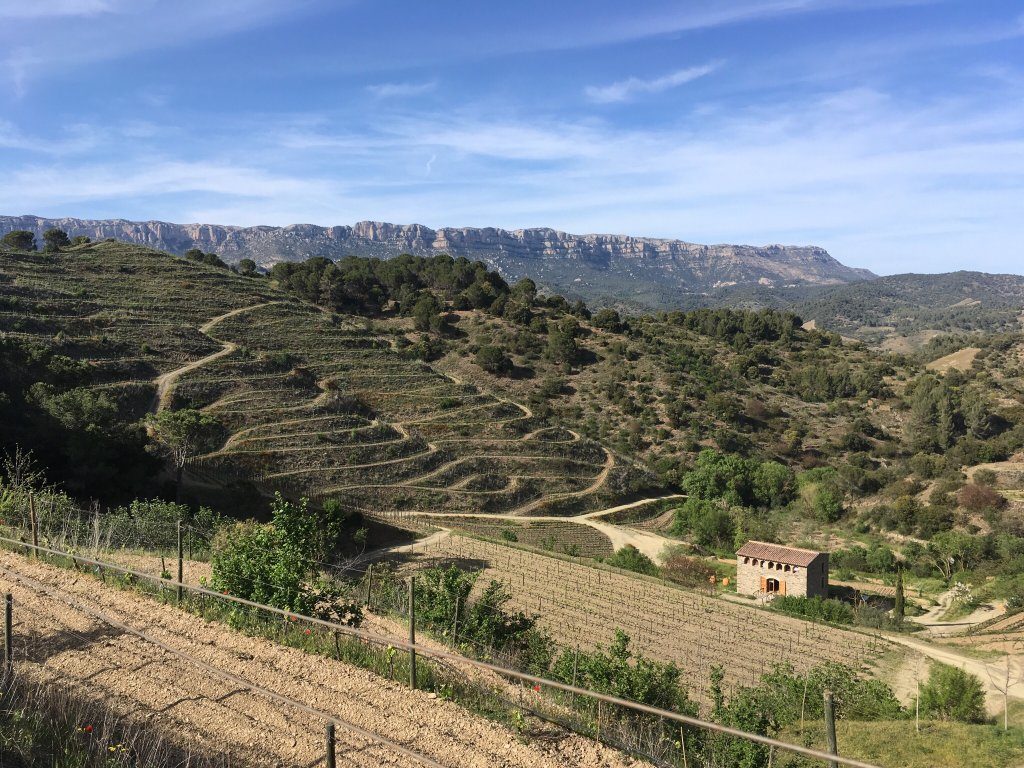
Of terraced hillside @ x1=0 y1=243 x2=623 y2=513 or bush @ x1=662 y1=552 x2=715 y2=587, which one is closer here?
bush @ x1=662 y1=552 x2=715 y2=587

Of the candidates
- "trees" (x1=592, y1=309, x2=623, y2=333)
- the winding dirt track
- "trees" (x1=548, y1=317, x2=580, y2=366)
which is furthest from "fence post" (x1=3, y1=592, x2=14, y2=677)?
"trees" (x1=592, y1=309, x2=623, y2=333)

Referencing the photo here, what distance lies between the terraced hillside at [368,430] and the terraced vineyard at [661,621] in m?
8.12

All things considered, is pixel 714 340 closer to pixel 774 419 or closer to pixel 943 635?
pixel 774 419

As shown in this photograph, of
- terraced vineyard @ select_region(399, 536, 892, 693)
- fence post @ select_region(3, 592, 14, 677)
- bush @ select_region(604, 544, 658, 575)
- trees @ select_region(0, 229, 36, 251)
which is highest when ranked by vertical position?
trees @ select_region(0, 229, 36, 251)

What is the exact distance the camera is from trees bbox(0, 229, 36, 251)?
68.1 meters

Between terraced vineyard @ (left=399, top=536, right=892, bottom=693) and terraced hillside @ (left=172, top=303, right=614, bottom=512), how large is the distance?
8.12 meters

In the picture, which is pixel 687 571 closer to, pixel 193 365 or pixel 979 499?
pixel 979 499

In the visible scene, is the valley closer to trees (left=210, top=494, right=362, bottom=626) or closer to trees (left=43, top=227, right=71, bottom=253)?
trees (left=210, top=494, right=362, bottom=626)

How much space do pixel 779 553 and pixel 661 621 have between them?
1125cm

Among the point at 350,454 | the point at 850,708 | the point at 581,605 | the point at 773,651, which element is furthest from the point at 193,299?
the point at 850,708

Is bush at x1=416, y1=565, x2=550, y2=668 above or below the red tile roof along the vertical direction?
above

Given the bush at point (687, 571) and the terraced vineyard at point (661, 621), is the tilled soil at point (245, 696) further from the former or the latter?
the bush at point (687, 571)

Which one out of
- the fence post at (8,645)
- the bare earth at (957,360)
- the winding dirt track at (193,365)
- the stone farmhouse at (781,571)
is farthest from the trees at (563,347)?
the fence post at (8,645)

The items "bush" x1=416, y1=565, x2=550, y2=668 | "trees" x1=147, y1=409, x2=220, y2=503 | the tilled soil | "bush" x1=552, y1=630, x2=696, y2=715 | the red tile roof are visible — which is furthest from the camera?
"trees" x1=147, y1=409, x2=220, y2=503
